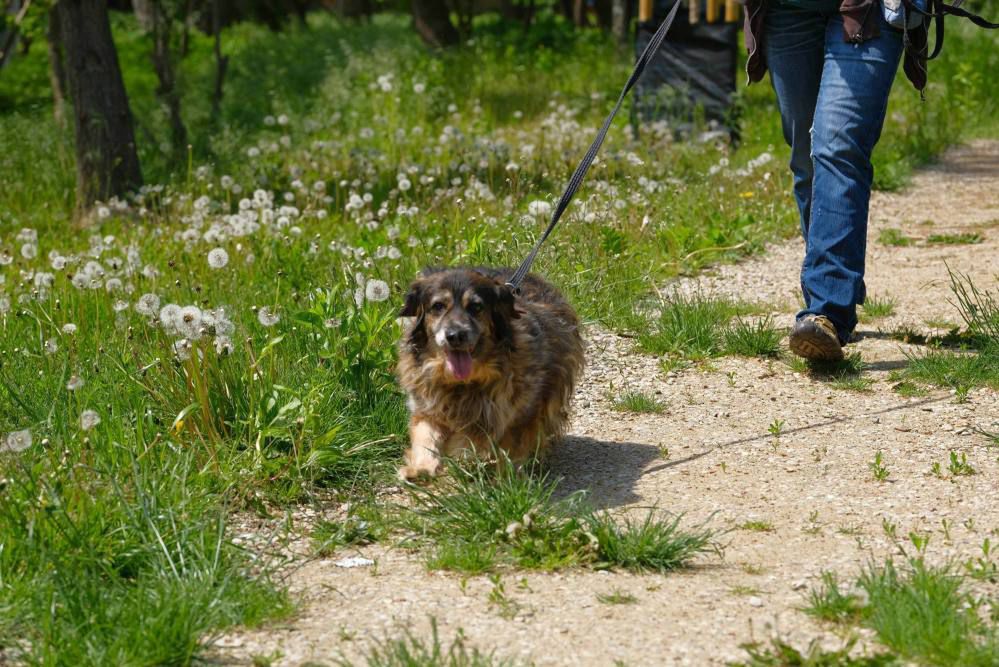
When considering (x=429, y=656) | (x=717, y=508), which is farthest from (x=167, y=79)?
(x=429, y=656)

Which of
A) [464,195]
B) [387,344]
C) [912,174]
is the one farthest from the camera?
[912,174]

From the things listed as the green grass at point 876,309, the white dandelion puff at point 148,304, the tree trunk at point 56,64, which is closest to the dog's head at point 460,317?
the white dandelion puff at point 148,304

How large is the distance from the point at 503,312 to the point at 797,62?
2034mm

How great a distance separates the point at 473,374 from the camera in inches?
176

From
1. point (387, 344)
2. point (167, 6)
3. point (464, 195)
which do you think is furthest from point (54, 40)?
point (387, 344)

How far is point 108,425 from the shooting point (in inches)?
170

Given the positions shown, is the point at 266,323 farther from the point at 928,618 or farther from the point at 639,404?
the point at 928,618

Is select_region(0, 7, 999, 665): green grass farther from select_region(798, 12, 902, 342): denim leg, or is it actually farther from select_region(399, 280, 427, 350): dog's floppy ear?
select_region(798, 12, 902, 342): denim leg

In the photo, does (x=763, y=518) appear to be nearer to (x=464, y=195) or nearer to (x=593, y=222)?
(x=593, y=222)

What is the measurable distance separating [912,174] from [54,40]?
9440 millimetres

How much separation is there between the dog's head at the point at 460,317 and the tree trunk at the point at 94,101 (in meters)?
6.07

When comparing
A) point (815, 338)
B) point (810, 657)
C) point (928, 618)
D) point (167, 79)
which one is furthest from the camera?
point (167, 79)

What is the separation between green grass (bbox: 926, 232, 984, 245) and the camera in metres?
8.38

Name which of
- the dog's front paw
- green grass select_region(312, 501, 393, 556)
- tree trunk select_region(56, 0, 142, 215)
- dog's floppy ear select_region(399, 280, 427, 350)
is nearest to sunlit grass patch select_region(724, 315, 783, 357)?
dog's floppy ear select_region(399, 280, 427, 350)
